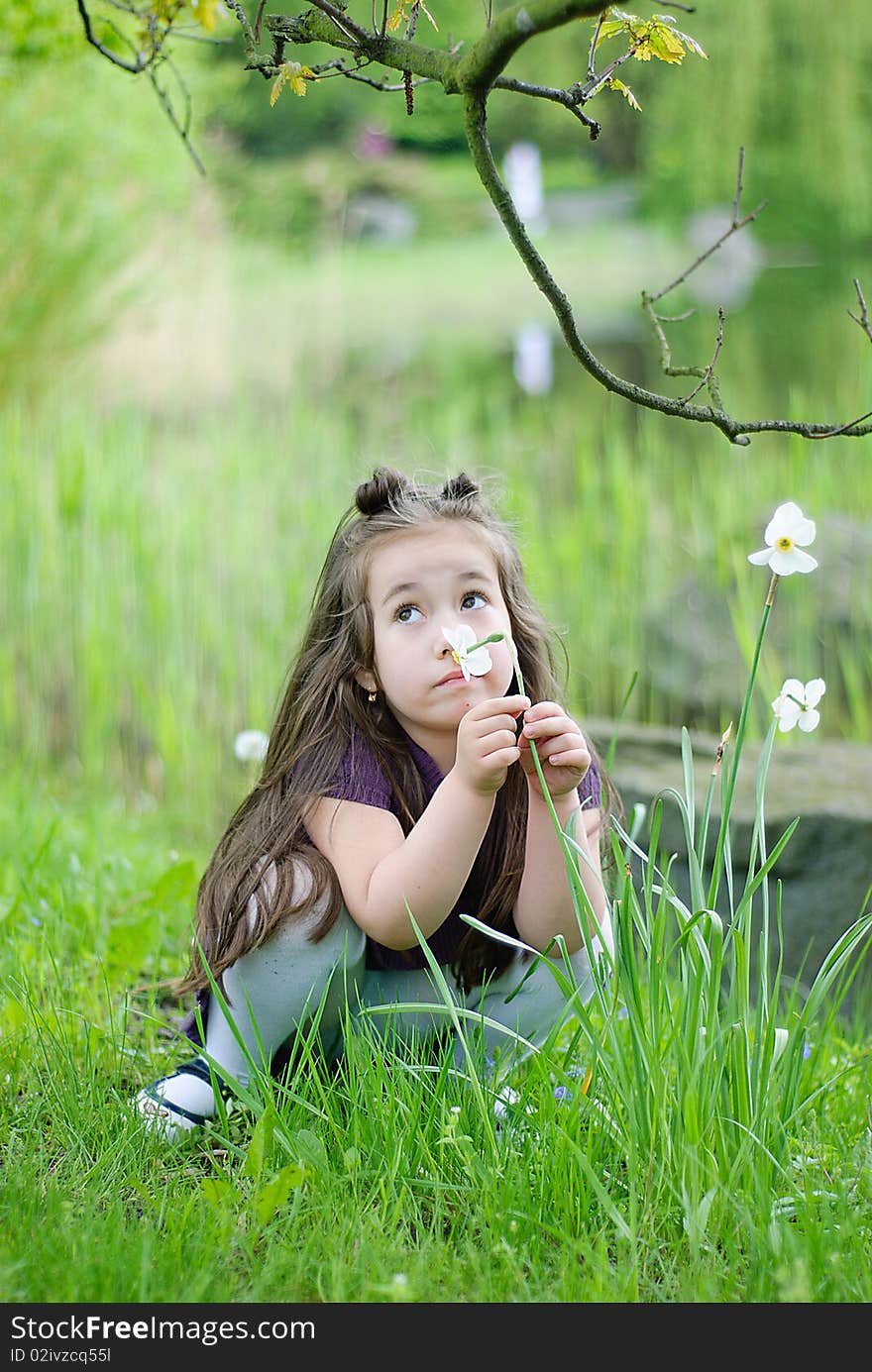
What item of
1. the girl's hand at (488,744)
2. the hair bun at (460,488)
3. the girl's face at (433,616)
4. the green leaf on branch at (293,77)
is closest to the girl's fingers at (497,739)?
the girl's hand at (488,744)

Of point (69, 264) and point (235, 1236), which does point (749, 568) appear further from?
point (69, 264)

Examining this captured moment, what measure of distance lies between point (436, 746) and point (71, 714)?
2029mm

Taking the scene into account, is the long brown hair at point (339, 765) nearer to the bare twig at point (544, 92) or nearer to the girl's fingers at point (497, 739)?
the girl's fingers at point (497, 739)

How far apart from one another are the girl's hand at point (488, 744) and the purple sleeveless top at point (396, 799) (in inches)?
7.6

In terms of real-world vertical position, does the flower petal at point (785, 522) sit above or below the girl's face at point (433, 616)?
above

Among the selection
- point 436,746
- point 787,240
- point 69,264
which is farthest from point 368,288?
point 436,746

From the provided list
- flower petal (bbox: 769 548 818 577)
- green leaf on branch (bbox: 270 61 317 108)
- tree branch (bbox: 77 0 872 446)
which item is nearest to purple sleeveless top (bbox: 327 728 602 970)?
flower petal (bbox: 769 548 818 577)

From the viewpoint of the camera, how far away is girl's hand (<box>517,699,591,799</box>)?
4.02 ft

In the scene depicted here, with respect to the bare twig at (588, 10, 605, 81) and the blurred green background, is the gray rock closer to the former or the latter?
the blurred green background

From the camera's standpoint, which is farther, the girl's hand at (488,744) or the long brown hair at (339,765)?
the long brown hair at (339,765)

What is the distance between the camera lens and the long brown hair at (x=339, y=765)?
1.38 meters

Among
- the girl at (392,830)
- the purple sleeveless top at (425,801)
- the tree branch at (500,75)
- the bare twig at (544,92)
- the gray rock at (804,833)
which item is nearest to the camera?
the tree branch at (500,75)

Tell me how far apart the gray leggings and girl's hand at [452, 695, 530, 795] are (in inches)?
9.7

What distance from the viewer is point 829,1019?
1.35m
